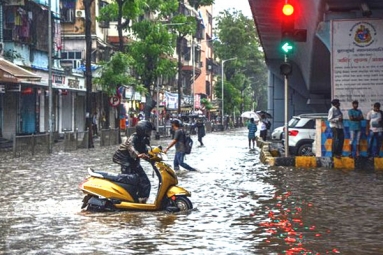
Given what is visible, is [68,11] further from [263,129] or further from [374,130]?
[374,130]

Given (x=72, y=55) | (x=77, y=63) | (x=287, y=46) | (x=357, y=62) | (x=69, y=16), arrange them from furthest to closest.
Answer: (x=72, y=55) → (x=69, y=16) → (x=77, y=63) → (x=357, y=62) → (x=287, y=46)

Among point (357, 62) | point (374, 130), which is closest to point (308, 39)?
point (357, 62)

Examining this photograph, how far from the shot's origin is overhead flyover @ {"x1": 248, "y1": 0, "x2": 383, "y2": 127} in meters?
23.1

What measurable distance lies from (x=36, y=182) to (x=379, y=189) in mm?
7880

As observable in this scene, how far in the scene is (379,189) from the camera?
53.6 feet

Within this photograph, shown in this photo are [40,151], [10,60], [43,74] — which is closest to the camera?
[40,151]

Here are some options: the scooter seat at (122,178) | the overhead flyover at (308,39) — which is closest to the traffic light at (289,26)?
the overhead flyover at (308,39)

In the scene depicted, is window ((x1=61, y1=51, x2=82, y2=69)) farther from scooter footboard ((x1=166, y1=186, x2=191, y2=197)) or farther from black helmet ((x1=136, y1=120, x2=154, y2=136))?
scooter footboard ((x1=166, y1=186, x2=191, y2=197))

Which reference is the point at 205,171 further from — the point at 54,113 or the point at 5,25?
the point at 54,113

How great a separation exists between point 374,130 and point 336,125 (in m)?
1.08

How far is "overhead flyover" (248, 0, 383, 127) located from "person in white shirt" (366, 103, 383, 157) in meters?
Result: 2.68

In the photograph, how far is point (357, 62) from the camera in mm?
23156

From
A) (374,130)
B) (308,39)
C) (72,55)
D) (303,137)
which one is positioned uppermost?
(72,55)

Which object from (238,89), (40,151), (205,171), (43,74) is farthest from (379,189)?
(238,89)
